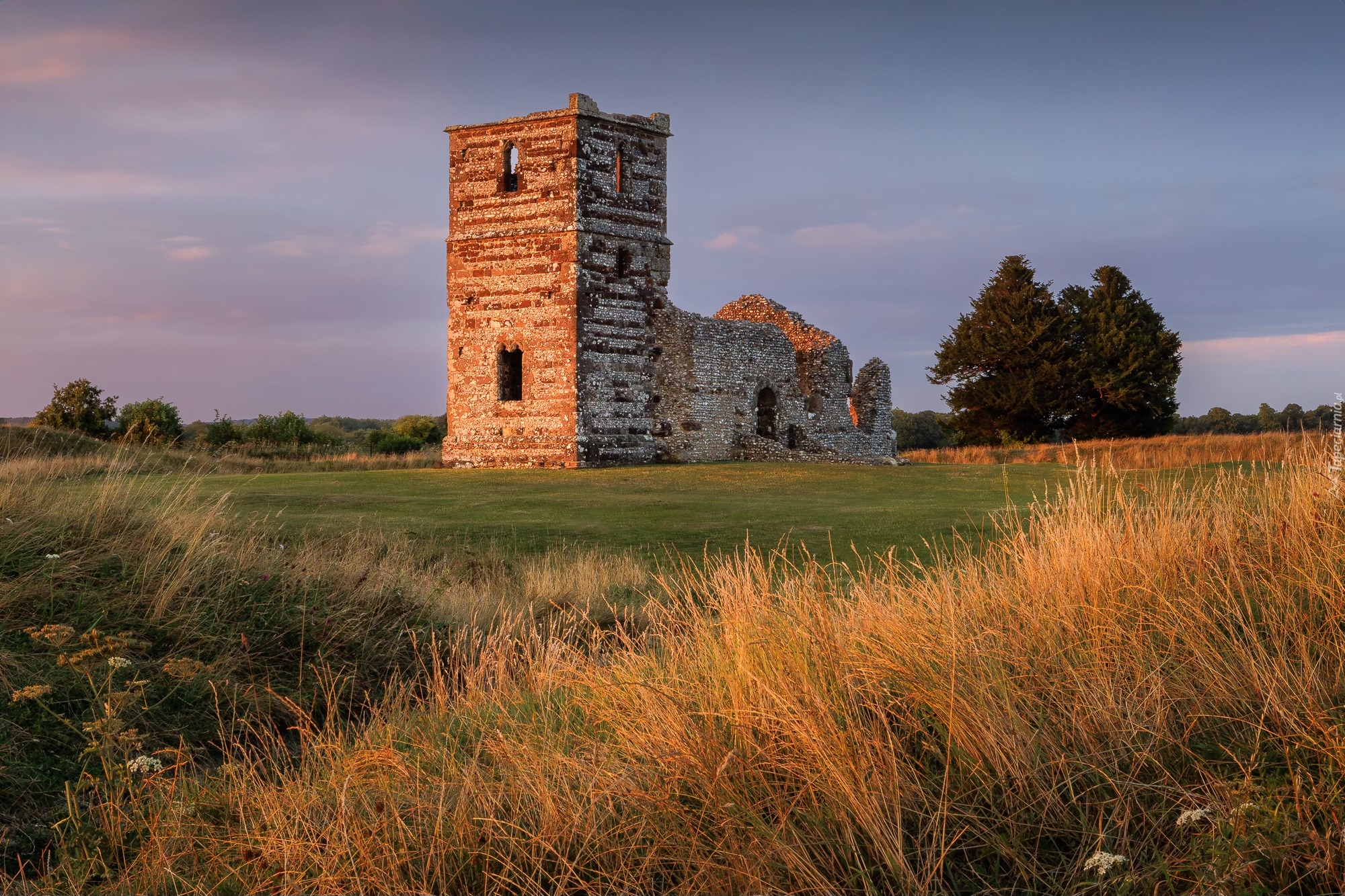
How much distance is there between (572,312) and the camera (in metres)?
22.6

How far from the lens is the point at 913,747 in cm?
387

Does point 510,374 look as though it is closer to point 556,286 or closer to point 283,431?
point 556,286

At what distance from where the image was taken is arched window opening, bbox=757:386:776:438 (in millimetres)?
26609

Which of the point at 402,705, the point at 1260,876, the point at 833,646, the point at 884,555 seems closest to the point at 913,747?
the point at 833,646

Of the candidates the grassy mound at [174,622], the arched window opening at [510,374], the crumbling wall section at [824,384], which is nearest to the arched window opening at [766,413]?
the crumbling wall section at [824,384]

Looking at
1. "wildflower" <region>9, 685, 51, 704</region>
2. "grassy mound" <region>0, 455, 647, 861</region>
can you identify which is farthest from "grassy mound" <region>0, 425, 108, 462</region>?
"wildflower" <region>9, 685, 51, 704</region>

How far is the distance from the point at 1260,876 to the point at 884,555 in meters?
7.02

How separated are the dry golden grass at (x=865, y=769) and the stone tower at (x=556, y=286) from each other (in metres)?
18.0

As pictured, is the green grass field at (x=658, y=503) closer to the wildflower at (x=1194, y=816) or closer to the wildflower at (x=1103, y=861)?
the wildflower at (x=1194, y=816)

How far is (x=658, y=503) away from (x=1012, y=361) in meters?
29.2

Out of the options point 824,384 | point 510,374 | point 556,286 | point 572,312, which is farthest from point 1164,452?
point 510,374

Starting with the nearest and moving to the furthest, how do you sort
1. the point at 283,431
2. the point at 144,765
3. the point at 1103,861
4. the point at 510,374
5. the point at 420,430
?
the point at 1103,861 < the point at 144,765 < the point at 510,374 < the point at 283,431 < the point at 420,430

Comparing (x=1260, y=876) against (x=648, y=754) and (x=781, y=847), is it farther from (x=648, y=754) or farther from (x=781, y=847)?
(x=648, y=754)

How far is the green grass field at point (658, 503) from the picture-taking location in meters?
11.9
